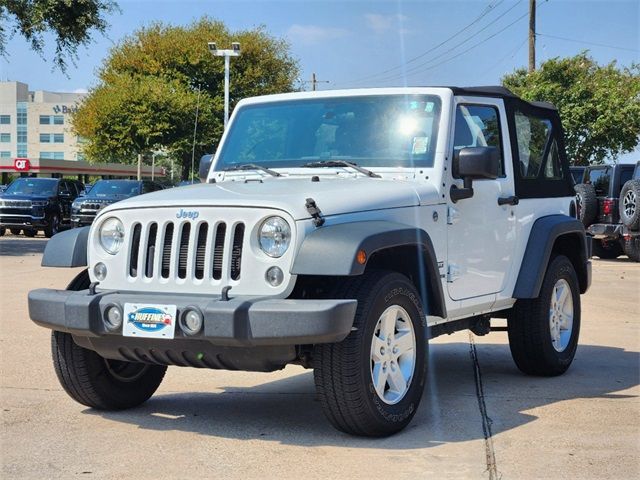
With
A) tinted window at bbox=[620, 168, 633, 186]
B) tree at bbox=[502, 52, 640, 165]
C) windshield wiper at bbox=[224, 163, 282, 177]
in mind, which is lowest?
windshield wiper at bbox=[224, 163, 282, 177]

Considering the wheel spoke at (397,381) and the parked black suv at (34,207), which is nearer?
the wheel spoke at (397,381)

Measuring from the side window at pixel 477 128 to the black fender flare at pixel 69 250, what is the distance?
2419 millimetres

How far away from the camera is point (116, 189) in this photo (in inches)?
1160

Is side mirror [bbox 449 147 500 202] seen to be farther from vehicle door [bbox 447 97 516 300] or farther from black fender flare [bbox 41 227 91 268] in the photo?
black fender flare [bbox 41 227 91 268]

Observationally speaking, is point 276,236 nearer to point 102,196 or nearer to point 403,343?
point 403,343

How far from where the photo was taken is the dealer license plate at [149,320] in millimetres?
5355

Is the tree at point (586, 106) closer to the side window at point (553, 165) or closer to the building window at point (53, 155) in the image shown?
the side window at point (553, 165)

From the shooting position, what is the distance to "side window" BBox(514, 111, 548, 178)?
773 cm

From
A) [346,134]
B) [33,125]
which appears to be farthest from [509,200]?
[33,125]

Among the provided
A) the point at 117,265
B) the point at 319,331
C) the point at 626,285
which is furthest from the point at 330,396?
the point at 626,285

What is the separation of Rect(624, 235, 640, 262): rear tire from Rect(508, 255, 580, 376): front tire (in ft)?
41.8

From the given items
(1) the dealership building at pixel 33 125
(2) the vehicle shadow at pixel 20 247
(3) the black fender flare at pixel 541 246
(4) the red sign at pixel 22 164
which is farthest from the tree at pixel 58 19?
(1) the dealership building at pixel 33 125

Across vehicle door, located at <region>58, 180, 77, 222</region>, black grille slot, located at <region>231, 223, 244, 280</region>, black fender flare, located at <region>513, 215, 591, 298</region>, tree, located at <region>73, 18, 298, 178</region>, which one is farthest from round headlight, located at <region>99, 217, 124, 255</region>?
tree, located at <region>73, 18, 298, 178</region>

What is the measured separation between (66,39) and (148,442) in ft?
67.5
